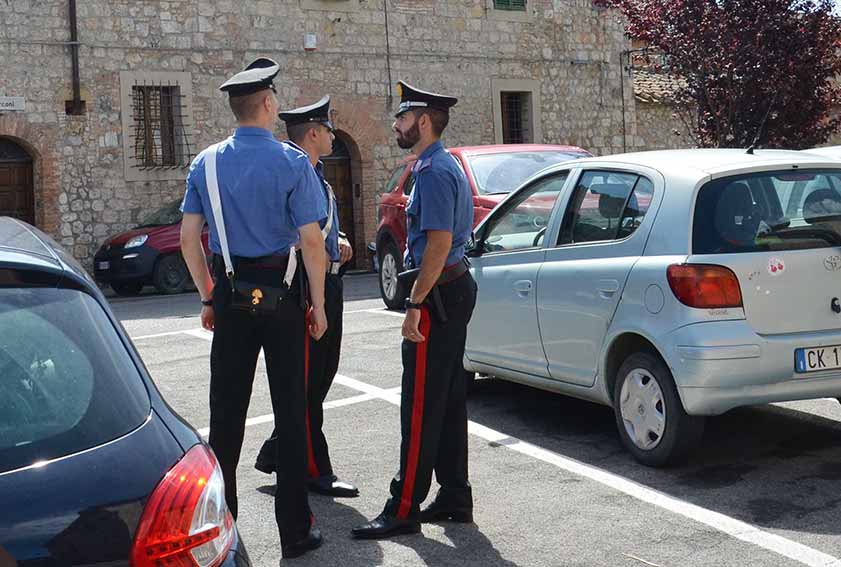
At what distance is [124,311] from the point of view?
16.5m

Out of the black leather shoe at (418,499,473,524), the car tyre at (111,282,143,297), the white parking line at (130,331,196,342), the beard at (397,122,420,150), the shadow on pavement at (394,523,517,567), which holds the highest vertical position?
the beard at (397,122,420,150)

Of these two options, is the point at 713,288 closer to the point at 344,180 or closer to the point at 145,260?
the point at 145,260

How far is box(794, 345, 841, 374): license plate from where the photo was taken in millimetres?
6176

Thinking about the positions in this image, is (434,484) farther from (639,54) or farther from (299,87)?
(639,54)

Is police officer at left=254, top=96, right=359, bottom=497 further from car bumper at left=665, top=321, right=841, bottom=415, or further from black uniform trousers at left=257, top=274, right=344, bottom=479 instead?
car bumper at left=665, top=321, right=841, bottom=415

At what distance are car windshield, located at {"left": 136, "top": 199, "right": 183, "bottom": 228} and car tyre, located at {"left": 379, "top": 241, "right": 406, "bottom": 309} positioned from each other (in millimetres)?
7437

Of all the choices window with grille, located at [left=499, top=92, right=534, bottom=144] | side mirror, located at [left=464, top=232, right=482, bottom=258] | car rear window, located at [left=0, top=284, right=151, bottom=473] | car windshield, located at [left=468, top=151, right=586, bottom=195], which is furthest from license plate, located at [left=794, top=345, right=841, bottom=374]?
window with grille, located at [left=499, top=92, right=534, bottom=144]

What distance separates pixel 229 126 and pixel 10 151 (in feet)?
12.9

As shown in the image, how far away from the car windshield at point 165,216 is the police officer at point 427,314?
15799mm

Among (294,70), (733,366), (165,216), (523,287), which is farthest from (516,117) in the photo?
(733,366)

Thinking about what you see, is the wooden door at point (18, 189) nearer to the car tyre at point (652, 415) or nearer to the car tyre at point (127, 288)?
the car tyre at point (127, 288)

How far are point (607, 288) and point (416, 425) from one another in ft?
5.17

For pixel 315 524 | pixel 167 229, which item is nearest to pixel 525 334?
pixel 315 524

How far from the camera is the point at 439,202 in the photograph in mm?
5395
